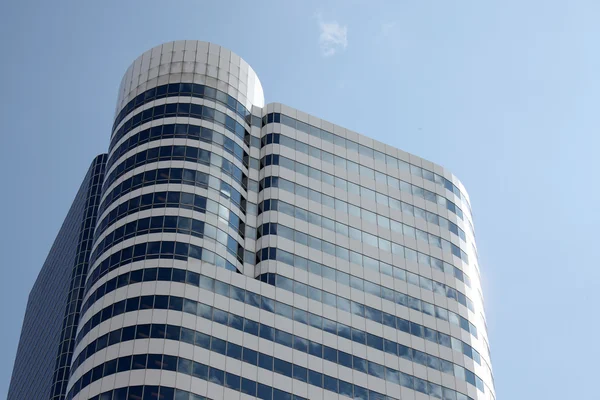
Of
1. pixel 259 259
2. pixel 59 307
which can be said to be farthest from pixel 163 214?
pixel 59 307

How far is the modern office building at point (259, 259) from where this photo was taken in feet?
369

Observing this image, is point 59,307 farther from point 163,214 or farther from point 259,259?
point 259,259

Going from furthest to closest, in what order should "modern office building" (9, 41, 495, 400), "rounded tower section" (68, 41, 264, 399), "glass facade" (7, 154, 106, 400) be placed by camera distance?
"glass facade" (7, 154, 106, 400) < "modern office building" (9, 41, 495, 400) < "rounded tower section" (68, 41, 264, 399)

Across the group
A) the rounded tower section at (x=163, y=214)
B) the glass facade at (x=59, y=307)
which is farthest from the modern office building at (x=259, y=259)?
the glass facade at (x=59, y=307)

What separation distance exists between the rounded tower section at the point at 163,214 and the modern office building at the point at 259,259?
0.19 meters

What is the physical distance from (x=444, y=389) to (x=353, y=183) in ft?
90.7

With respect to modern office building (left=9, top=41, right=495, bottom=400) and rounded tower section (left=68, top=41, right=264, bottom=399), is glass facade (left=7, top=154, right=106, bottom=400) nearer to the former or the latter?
modern office building (left=9, top=41, right=495, bottom=400)

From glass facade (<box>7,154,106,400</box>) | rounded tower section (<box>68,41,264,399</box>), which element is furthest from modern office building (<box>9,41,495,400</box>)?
glass facade (<box>7,154,106,400</box>)

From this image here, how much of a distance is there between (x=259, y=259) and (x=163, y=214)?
1144cm

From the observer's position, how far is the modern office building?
11256cm

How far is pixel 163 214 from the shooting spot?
398 feet

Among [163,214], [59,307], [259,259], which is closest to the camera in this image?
[163,214]

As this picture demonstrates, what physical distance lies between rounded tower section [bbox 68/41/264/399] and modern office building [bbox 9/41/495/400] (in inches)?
7.3

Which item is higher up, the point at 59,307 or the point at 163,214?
the point at 59,307
